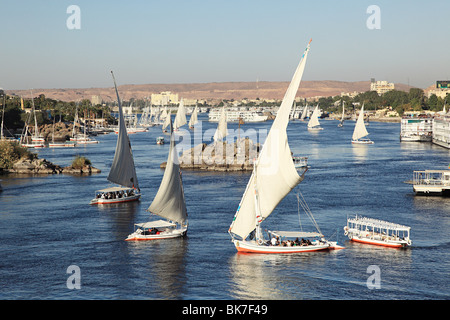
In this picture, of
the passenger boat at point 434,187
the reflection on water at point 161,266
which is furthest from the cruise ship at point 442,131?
the reflection on water at point 161,266

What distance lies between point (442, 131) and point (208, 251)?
77.2m

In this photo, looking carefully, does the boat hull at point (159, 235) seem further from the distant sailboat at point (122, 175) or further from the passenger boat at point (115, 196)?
the passenger boat at point (115, 196)

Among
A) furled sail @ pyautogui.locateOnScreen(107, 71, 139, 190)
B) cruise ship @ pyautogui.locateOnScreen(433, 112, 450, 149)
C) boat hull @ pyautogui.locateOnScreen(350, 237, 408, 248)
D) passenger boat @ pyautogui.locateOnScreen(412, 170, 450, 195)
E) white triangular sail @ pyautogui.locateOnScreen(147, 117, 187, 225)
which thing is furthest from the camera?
cruise ship @ pyautogui.locateOnScreen(433, 112, 450, 149)

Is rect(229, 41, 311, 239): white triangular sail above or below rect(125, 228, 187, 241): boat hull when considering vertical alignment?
above

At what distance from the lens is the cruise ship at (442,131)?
96812 millimetres

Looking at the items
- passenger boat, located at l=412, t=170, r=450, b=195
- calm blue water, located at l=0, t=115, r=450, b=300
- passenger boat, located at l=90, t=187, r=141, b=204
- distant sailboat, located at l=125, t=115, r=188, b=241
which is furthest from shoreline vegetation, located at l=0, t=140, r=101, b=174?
passenger boat, located at l=412, t=170, r=450, b=195

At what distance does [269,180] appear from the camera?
108 feet

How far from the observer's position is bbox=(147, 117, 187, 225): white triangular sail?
3759 centimetres

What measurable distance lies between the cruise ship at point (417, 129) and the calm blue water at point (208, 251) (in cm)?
5154

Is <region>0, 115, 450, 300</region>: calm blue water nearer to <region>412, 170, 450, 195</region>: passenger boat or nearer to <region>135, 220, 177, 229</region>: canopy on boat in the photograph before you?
<region>412, 170, 450, 195</region>: passenger boat

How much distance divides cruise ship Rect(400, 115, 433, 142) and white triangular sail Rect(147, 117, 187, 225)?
260 ft

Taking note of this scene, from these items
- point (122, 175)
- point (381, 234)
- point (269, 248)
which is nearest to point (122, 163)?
point (122, 175)

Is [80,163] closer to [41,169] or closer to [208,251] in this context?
[41,169]

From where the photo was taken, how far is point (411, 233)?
3681 cm
